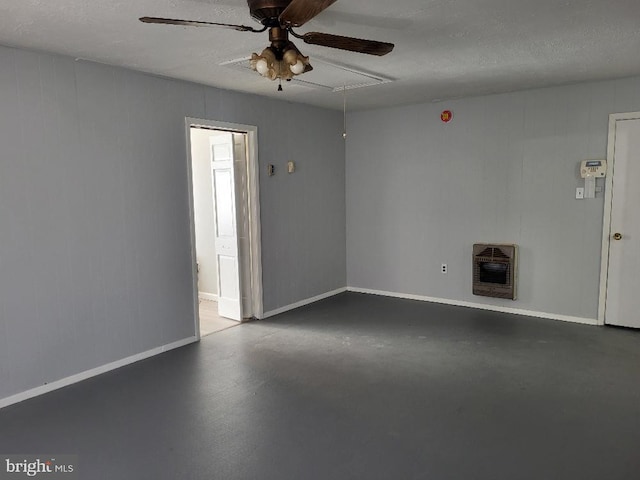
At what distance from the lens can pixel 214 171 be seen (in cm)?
512

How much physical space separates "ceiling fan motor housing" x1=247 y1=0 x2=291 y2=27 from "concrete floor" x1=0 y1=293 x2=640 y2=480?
2228 mm

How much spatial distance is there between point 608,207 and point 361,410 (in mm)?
3225

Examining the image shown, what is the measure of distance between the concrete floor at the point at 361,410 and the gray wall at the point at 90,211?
0.34 metres

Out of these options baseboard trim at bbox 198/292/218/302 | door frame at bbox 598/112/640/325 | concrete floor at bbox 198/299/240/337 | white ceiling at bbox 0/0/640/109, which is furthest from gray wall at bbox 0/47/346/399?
door frame at bbox 598/112/640/325

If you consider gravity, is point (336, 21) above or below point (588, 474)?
above

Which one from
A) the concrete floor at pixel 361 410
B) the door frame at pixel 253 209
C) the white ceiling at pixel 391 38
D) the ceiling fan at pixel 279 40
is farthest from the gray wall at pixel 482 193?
the ceiling fan at pixel 279 40

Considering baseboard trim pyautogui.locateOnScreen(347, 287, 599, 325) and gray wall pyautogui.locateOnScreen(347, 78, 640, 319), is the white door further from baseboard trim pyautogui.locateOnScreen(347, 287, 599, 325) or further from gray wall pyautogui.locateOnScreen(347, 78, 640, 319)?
baseboard trim pyautogui.locateOnScreen(347, 287, 599, 325)

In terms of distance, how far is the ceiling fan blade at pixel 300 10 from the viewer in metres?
1.88

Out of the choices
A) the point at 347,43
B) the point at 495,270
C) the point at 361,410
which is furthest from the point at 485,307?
the point at 347,43

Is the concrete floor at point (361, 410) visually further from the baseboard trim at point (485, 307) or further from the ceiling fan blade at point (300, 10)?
the ceiling fan blade at point (300, 10)

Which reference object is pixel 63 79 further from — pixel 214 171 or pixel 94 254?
pixel 214 171

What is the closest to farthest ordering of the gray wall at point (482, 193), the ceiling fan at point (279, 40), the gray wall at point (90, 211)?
the ceiling fan at point (279, 40), the gray wall at point (90, 211), the gray wall at point (482, 193)

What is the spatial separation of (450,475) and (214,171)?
152 inches

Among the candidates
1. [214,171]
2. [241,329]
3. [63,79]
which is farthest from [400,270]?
[63,79]
